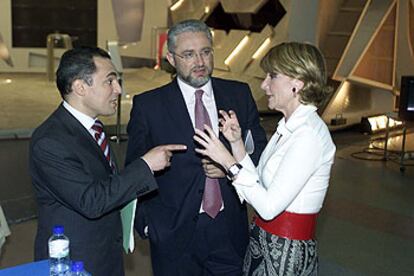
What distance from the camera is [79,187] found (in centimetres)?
198

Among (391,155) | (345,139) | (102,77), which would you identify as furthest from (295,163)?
(345,139)

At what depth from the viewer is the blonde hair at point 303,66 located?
2.04m

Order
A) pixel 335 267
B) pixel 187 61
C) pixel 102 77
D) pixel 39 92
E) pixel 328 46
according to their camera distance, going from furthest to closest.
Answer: pixel 39 92 → pixel 328 46 → pixel 335 267 → pixel 187 61 → pixel 102 77

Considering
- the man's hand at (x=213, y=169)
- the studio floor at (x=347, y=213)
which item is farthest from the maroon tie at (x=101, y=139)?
the studio floor at (x=347, y=213)

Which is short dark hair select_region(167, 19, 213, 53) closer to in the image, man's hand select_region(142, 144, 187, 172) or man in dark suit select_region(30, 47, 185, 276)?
man in dark suit select_region(30, 47, 185, 276)

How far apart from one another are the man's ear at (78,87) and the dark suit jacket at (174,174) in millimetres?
530

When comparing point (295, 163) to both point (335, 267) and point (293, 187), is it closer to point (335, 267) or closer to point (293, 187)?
point (293, 187)

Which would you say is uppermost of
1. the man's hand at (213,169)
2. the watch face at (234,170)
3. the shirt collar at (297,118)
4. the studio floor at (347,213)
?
the shirt collar at (297,118)

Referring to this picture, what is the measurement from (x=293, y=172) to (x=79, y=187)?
75cm

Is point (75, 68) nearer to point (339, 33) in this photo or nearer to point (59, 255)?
point (59, 255)

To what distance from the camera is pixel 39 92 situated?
10734mm

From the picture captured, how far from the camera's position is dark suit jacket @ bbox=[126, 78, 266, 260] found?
102 inches

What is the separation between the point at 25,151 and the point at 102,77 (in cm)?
454

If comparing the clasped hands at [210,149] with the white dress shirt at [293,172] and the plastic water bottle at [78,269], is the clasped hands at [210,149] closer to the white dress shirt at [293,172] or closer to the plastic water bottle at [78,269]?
the white dress shirt at [293,172]
